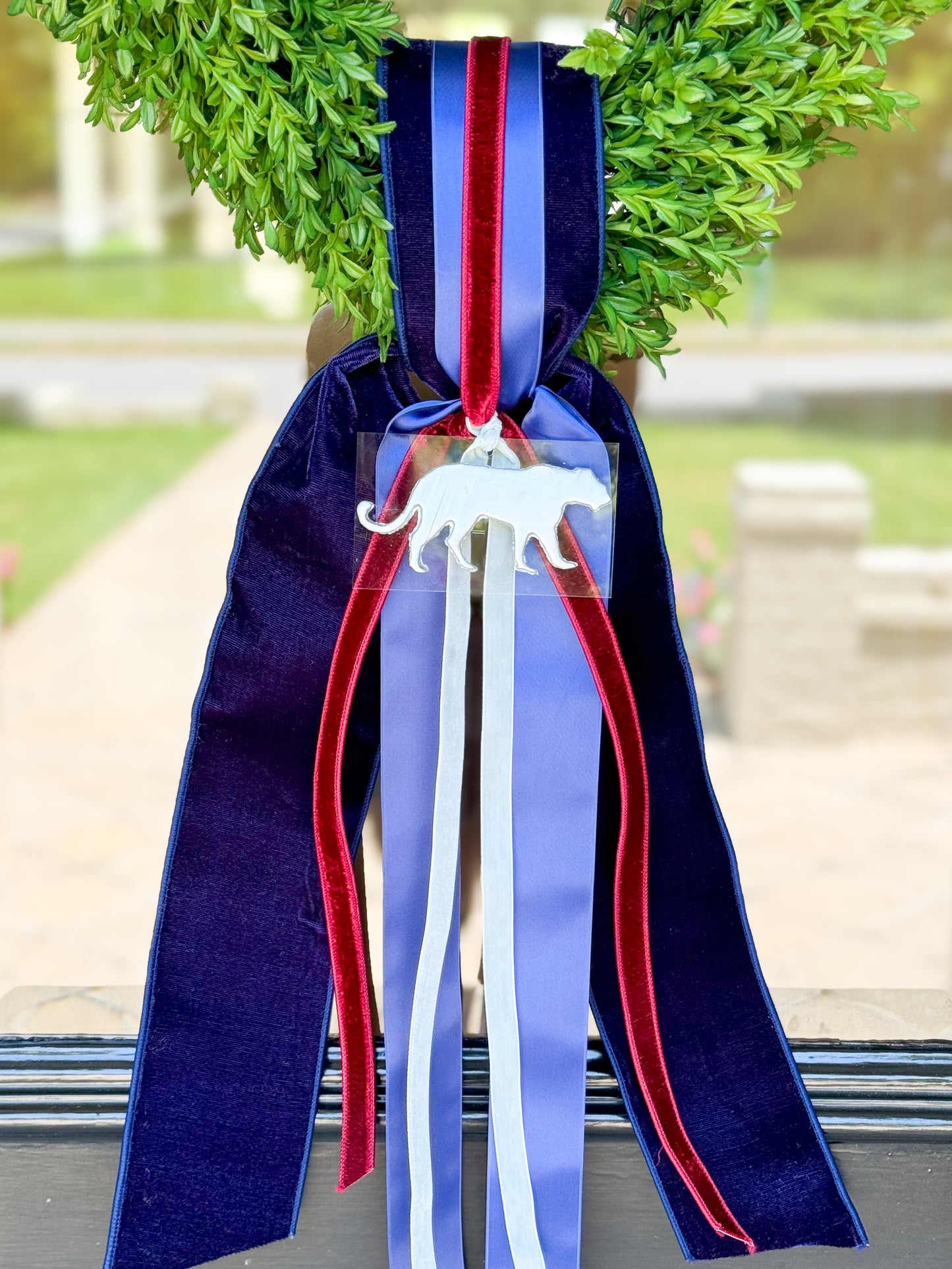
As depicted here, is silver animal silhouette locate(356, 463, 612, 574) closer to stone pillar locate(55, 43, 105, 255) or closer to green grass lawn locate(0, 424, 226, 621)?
green grass lawn locate(0, 424, 226, 621)

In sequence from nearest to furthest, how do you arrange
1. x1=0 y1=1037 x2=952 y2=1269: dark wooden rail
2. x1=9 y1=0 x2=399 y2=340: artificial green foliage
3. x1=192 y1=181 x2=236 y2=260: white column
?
x1=9 y1=0 x2=399 y2=340: artificial green foliage → x1=0 y1=1037 x2=952 y2=1269: dark wooden rail → x1=192 y1=181 x2=236 y2=260: white column

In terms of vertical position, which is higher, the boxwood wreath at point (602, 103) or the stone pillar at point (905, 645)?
the boxwood wreath at point (602, 103)

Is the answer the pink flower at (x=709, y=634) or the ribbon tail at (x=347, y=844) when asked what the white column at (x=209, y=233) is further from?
the ribbon tail at (x=347, y=844)

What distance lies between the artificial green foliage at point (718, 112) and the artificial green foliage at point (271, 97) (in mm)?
112

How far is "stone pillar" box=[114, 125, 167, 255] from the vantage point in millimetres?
5359

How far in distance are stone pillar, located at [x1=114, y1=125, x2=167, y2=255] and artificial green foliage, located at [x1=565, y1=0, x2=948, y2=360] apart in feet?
16.7

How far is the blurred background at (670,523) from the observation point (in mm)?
2156

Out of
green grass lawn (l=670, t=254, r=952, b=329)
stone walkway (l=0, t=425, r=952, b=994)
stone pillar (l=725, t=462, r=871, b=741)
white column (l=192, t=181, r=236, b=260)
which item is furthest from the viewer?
green grass lawn (l=670, t=254, r=952, b=329)

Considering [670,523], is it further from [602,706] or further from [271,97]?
[271,97]

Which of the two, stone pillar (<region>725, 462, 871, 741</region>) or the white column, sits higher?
the white column

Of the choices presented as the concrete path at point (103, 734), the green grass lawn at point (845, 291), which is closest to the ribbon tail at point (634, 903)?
the concrete path at point (103, 734)

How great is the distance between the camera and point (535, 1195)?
788mm

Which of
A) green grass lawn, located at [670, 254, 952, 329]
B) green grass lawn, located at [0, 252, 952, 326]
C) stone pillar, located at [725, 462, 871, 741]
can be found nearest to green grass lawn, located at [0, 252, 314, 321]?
green grass lawn, located at [0, 252, 952, 326]

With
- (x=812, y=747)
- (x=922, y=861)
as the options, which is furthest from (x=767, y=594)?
(x=922, y=861)
